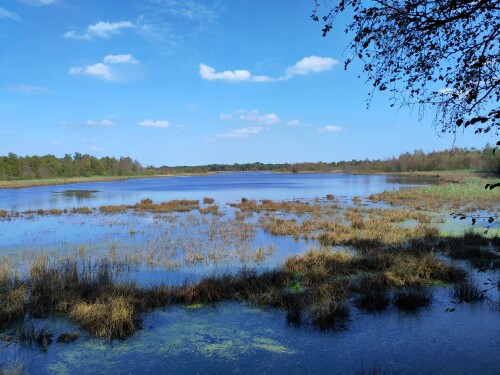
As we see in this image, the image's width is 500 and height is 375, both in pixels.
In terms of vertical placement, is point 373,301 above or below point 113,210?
below

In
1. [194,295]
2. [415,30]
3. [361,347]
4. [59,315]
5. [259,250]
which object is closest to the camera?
[415,30]

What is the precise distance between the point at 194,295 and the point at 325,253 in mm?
5792

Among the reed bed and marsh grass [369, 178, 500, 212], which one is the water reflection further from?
the reed bed

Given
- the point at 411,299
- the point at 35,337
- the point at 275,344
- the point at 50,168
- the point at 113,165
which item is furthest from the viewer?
the point at 113,165

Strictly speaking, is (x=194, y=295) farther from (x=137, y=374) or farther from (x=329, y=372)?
(x=329, y=372)

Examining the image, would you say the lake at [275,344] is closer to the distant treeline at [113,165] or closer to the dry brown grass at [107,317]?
the dry brown grass at [107,317]

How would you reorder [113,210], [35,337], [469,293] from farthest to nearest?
[113,210] < [469,293] < [35,337]

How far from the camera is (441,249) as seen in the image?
15.5 metres

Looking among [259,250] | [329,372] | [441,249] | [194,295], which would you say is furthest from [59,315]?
[441,249]

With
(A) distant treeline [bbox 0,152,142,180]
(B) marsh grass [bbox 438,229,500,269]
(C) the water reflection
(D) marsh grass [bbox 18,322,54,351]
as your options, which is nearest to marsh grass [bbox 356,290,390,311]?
(B) marsh grass [bbox 438,229,500,269]

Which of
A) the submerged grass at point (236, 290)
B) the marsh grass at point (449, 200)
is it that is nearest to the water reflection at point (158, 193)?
the marsh grass at point (449, 200)

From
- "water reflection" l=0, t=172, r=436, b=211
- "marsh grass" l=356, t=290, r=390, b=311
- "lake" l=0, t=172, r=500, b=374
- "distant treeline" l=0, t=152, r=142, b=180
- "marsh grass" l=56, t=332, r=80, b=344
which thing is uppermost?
"distant treeline" l=0, t=152, r=142, b=180

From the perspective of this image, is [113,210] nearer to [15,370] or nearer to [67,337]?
[67,337]

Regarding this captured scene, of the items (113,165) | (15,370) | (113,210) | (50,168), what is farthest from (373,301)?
(113,165)
